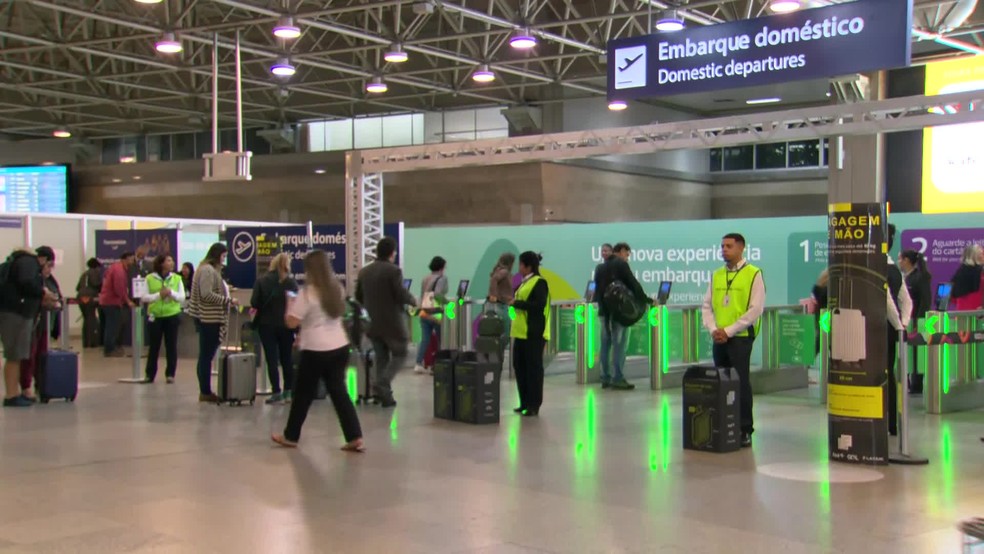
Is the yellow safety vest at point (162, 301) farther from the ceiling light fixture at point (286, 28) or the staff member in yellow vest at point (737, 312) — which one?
the staff member in yellow vest at point (737, 312)

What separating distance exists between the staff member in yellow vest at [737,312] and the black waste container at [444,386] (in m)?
2.45

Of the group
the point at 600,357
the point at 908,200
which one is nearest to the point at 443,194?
the point at 908,200

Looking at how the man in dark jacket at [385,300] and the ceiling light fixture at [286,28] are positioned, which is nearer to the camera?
the man in dark jacket at [385,300]

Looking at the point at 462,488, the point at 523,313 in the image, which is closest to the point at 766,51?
the point at 523,313

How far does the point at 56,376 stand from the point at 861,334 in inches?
301

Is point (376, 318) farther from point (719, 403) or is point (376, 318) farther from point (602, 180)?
point (602, 180)

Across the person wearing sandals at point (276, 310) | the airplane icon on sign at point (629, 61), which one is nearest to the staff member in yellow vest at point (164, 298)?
the person wearing sandals at point (276, 310)

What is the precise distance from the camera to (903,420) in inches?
303

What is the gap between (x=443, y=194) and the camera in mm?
27375

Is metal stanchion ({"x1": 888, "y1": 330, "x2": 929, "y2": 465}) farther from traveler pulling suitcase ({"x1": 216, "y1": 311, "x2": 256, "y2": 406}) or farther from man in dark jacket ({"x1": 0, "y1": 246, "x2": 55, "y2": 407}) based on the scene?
man in dark jacket ({"x1": 0, "y1": 246, "x2": 55, "y2": 407})

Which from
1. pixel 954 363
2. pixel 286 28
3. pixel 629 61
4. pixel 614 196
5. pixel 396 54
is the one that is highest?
pixel 396 54

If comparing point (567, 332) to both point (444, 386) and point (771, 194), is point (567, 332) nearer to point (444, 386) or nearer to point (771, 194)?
point (444, 386)

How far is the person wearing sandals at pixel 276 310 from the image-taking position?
1048 centimetres

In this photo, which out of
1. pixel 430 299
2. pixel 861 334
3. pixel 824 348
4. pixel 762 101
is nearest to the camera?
pixel 861 334
